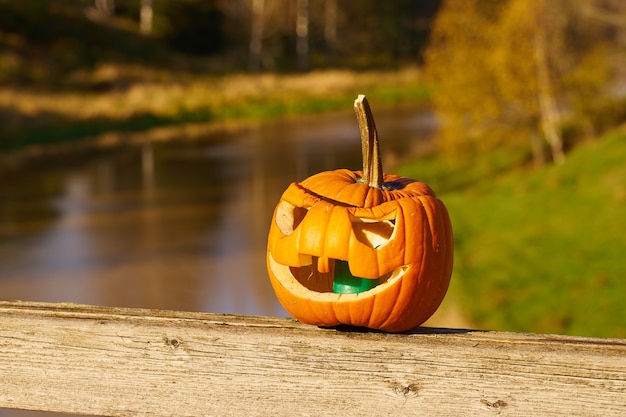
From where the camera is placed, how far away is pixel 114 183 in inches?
731

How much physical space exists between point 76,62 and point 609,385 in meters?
30.6

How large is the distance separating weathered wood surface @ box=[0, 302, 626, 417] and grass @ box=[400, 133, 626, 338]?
6.65 metres

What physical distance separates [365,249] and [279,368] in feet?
1.19

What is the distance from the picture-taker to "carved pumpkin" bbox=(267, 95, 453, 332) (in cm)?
215

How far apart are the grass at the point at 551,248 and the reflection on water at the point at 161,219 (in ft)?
7.98

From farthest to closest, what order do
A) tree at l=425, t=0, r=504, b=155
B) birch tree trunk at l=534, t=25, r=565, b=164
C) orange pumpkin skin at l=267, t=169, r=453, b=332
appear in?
tree at l=425, t=0, r=504, b=155
birch tree trunk at l=534, t=25, r=565, b=164
orange pumpkin skin at l=267, t=169, r=453, b=332

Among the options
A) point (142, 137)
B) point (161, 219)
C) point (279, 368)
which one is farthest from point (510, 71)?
point (279, 368)

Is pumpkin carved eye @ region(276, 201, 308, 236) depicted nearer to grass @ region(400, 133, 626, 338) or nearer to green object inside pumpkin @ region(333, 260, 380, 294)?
green object inside pumpkin @ region(333, 260, 380, 294)

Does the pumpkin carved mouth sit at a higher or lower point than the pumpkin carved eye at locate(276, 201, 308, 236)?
lower

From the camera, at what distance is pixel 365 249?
2174mm

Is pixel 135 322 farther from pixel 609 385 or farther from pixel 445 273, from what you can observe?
pixel 609 385

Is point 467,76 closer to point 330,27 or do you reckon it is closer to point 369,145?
point 369,145

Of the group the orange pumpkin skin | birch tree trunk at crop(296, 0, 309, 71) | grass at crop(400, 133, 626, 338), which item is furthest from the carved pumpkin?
birch tree trunk at crop(296, 0, 309, 71)

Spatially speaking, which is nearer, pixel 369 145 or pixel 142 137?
pixel 369 145
